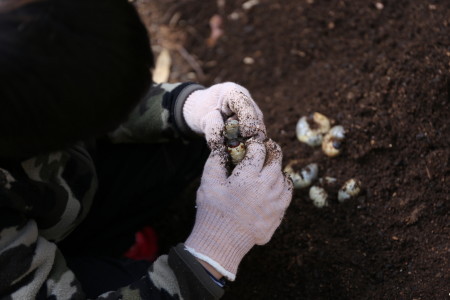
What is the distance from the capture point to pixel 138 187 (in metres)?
1.47

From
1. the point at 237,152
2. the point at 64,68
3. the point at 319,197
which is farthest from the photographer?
the point at 319,197

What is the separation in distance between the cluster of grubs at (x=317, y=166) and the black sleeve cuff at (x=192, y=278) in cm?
50

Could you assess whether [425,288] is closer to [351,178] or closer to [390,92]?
[351,178]

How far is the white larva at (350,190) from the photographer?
1467 millimetres

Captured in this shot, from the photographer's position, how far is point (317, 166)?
157 cm

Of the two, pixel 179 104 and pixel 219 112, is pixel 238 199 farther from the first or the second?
pixel 179 104

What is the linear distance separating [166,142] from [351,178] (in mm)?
580

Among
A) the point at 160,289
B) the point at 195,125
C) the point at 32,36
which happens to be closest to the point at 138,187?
the point at 195,125

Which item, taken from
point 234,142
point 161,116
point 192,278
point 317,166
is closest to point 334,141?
point 317,166

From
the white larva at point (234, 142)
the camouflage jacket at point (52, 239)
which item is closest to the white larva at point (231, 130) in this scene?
the white larva at point (234, 142)

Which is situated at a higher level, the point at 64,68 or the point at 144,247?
the point at 64,68

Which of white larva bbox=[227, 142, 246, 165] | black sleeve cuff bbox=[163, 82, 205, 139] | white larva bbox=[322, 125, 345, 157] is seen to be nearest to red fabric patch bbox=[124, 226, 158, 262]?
black sleeve cuff bbox=[163, 82, 205, 139]

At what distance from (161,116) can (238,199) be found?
1.26 feet

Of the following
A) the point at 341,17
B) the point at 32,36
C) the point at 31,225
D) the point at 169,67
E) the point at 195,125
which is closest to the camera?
the point at 32,36
